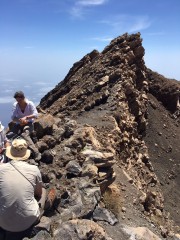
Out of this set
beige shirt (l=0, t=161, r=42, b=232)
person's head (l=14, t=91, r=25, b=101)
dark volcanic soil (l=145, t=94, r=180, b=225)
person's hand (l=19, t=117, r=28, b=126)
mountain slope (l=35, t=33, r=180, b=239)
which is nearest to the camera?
beige shirt (l=0, t=161, r=42, b=232)

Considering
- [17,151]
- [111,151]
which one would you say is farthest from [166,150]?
[17,151]

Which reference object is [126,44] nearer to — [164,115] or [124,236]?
[164,115]

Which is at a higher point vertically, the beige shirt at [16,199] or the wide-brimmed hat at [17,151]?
the wide-brimmed hat at [17,151]

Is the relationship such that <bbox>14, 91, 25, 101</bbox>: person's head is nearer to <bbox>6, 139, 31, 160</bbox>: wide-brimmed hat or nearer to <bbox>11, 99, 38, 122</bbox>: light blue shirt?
<bbox>11, 99, 38, 122</bbox>: light blue shirt

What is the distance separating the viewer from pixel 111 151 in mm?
21656

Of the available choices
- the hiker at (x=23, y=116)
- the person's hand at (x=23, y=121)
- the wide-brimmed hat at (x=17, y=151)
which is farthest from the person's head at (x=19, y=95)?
the wide-brimmed hat at (x=17, y=151)

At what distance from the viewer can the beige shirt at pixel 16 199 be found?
935 cm

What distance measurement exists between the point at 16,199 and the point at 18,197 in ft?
0.23

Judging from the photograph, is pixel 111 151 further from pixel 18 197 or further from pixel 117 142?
pixel 18 197

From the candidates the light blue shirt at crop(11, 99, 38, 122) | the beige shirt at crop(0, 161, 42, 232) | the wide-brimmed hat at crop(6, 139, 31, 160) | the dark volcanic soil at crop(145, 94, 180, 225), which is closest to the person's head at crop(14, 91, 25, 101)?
the light blue shirt at crop(11, 99, 38, 122)

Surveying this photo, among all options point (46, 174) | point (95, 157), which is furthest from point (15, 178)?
point (95, 157)

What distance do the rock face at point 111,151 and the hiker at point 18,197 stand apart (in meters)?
1.08

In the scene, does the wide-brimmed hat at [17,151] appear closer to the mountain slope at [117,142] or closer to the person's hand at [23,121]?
the mountain slope at [117,142]

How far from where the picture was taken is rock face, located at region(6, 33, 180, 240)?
1242 centimetres
